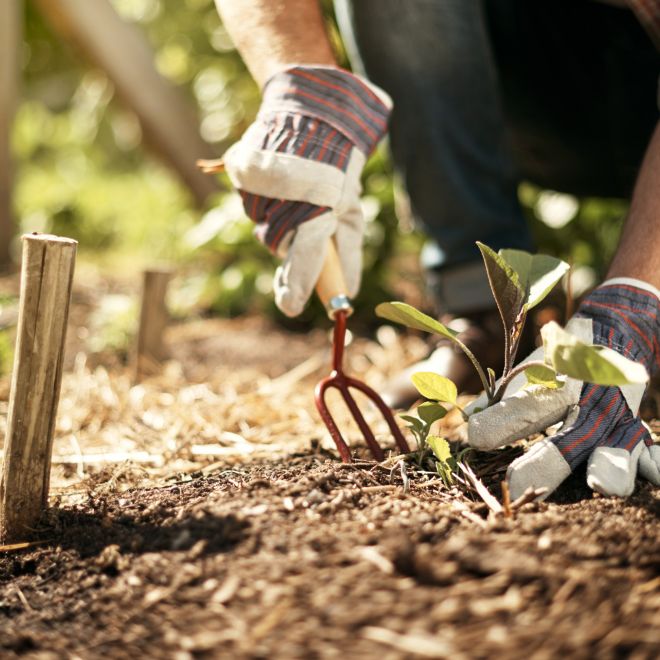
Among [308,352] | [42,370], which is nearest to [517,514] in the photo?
[42,370]

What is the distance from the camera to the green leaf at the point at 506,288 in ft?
3.95

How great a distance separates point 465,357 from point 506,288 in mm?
657

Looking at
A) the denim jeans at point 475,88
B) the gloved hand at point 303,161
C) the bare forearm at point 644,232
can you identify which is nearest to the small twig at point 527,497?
the bare forearm at point 644,232

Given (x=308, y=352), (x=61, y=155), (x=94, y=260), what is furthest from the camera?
(x=61, y=155)

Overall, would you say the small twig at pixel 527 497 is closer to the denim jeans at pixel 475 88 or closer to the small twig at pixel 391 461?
the small twig at pixel 391 461

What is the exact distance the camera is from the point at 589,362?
984mm

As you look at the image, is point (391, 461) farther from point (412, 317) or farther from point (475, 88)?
point (475, 88)

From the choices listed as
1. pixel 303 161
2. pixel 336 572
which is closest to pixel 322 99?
pixel 303 161

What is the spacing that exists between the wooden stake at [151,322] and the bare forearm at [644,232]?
4.32ft

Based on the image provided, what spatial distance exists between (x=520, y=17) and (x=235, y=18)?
1014 mm

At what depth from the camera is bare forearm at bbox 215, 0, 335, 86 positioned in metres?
1.54

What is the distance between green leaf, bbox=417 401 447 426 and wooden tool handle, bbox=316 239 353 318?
1.00 feet

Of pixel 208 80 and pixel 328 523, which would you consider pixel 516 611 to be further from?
pixel 208 80

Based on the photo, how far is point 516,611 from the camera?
2.75 feet
